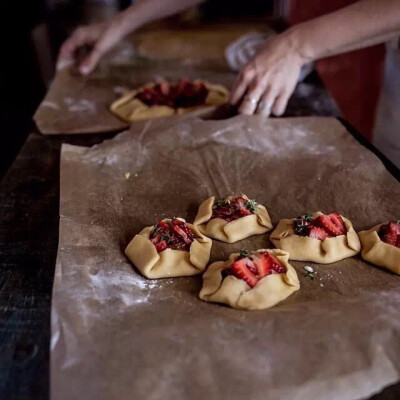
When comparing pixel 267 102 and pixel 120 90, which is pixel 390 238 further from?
pixel 120 90

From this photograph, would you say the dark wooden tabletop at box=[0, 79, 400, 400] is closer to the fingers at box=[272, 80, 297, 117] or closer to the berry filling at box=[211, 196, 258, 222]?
the fingers at box=[272, 80, 297, 117]

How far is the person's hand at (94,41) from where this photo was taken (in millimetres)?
2988

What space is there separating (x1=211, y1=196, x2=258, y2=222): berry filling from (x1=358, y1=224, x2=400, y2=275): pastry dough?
396mm

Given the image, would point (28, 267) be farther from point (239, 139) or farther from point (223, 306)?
point (239, 139)

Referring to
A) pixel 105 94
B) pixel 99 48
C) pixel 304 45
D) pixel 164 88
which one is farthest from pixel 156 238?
pixel 99 48

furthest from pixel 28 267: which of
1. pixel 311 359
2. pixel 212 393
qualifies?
pixel 311 359

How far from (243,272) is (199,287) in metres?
0.15

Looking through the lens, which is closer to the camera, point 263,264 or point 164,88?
point 263,264

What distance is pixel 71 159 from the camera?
207 centimetres

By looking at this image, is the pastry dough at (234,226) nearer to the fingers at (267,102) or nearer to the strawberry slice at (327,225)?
the strawberry slice at (327,225)

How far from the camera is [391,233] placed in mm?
1597

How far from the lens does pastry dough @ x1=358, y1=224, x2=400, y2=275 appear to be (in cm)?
152

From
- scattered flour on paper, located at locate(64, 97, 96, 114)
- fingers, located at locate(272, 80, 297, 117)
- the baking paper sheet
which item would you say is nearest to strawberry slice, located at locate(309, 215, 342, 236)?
fingers, located at locate(272, 80, 297, 117)

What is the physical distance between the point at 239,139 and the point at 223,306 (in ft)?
3.18
